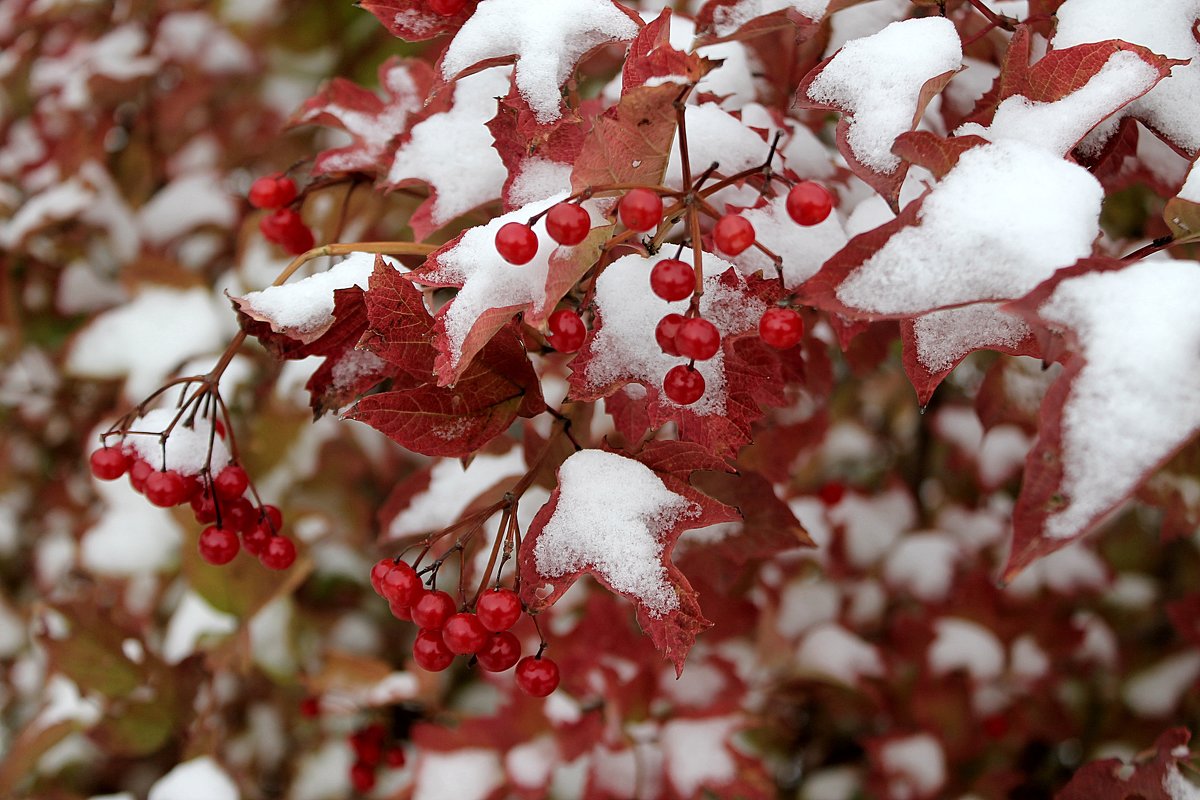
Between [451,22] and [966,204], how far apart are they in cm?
45

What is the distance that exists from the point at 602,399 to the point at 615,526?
0.26 meters

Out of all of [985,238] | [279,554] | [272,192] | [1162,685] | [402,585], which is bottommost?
[1162,685]

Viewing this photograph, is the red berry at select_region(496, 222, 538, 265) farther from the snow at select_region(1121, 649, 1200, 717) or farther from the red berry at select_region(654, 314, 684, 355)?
the snow at select_region(1121, 649, 1200, 717)

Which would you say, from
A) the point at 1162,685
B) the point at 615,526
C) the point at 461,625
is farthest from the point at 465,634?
the point at 1162,685

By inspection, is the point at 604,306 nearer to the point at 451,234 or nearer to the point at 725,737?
the point at 451,234

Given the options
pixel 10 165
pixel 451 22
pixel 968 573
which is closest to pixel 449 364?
pixel 451 22

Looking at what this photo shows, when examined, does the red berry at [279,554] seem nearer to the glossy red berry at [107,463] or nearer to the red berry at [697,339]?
the glossy red berry at [107,463]

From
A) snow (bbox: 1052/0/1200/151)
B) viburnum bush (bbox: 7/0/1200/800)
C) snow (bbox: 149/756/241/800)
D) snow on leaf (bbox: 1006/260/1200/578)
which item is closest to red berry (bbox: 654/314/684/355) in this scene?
viburnum bush (bbox: 7/0/1200/800)

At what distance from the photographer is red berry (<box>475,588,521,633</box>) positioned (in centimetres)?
72

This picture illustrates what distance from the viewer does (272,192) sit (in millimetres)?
963

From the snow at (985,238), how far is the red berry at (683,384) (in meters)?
0.12

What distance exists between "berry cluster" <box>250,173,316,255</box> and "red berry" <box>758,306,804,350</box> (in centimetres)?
55

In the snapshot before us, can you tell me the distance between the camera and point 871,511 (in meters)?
1.65

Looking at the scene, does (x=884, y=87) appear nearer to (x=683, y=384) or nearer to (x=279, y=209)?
(x=683, y=384)
